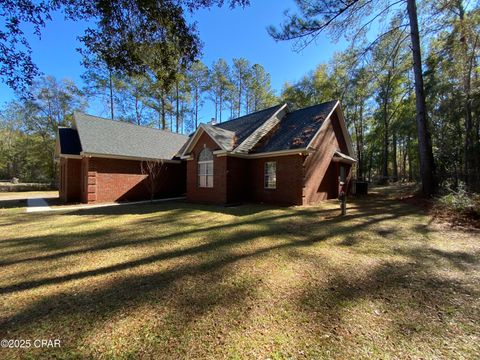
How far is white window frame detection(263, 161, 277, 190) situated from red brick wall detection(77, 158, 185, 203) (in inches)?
342

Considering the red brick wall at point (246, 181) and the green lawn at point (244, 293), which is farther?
the red brick wall at point (246, 181)

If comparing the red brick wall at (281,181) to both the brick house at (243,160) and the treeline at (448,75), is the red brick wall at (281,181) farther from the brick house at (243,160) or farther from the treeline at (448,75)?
the treeline at (448,75)

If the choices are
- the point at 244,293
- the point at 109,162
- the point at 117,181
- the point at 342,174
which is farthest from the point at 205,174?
the point at 244,293

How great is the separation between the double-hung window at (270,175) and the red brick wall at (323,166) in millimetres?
1779

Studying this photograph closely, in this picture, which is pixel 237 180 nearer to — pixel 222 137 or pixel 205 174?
pixel 205 174

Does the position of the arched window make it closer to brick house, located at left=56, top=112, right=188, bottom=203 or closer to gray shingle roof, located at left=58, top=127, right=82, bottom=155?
brick house, located at left=56, top=112, right=188, bottom=203

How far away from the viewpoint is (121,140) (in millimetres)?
16719

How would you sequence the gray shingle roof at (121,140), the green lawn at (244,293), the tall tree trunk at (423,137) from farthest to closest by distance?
the gray shingle roof at (121,140)
the tall tree trunk at (423,137)
the green lawn at (244,293)

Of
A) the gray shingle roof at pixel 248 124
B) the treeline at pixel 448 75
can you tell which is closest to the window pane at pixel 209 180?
the gray shingle roof at pixel 248 124

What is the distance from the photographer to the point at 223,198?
13.1 meters

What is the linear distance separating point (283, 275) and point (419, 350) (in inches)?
82.1

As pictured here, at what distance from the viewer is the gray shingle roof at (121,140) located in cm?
1501

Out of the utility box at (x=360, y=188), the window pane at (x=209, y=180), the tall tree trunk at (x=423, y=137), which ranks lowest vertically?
the utility box at (x=360, y=188)

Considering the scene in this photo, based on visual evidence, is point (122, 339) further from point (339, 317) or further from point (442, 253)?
point (442, 253)
